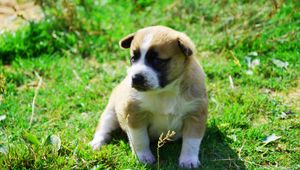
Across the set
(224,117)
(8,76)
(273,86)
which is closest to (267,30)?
(273,86)

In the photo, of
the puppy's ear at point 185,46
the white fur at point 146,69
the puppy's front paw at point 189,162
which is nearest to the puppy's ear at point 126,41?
the white fur at point 146,69

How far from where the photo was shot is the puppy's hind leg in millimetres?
5265

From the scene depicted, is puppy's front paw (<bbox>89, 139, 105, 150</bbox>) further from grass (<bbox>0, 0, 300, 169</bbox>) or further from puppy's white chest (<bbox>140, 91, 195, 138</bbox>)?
puppy's white chest (<bbox>140, 91, 195, 138</bbox>)

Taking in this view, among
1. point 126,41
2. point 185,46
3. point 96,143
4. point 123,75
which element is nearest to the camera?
point 185,46

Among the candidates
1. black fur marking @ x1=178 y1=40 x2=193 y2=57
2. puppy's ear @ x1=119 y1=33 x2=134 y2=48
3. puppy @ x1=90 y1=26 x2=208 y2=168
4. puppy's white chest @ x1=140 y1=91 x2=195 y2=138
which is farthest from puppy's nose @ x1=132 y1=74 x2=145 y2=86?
puppy's ear @ x1=119 y1=33 x2=134 y2=48

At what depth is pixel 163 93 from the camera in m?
4.73

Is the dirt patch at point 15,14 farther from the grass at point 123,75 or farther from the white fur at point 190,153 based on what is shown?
the white fur at point 190,153

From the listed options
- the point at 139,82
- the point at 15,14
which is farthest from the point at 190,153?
the point at 15,14

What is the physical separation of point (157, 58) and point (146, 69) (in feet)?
0.48

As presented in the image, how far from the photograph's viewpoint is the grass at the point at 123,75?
4.86 metres

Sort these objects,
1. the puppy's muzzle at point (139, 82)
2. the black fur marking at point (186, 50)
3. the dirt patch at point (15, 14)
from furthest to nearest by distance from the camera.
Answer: the dirt patch at point (15, 14), the black fur marking at point (186, 50), the puppy's muzzle at point (139, 82)

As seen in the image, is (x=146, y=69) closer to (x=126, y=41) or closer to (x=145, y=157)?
(x=126, y=41)

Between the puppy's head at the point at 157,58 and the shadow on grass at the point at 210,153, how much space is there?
0.79 m

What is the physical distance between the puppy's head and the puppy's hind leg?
0.95m
